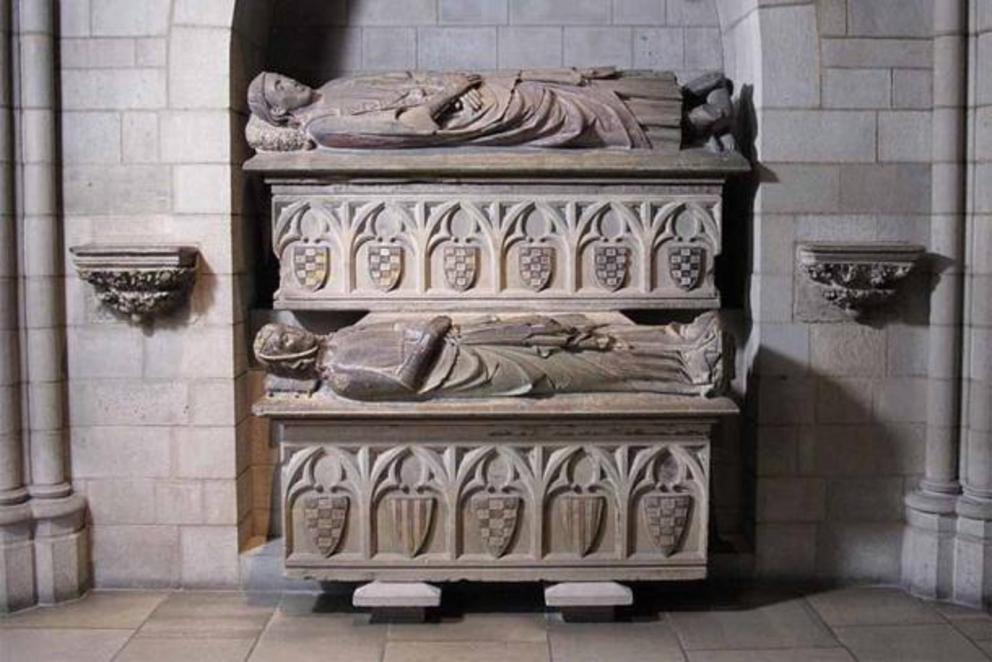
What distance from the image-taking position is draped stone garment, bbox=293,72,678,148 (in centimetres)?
409

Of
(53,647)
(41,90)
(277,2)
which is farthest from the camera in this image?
(277,2)

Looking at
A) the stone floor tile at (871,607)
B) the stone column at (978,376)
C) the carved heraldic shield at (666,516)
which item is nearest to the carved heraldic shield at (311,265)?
the carved heraldic shield at (666,516)

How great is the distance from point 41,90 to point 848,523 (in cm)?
328

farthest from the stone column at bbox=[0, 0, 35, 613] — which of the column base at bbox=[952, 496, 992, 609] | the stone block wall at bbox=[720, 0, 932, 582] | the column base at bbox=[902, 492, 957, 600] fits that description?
the column base at bbox=[952, 496, 992, 609]

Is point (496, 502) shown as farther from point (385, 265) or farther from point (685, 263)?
point (685, 263)

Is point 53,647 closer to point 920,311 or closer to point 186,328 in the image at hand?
point 186,328

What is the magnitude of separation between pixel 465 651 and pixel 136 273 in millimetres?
1695

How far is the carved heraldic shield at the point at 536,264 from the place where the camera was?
4.20 m

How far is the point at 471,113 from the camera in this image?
4109 millimetres

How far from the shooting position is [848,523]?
4.29 m

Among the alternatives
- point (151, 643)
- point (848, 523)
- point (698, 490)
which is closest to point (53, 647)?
point (151, 643)

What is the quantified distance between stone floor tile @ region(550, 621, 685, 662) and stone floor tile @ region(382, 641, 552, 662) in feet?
0.24

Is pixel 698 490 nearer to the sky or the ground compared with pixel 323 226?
nearer to the ground

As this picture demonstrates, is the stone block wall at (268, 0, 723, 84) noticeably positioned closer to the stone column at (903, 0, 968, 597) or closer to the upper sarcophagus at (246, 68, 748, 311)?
the upper sarcophagus at (246, 68, 748, 311)
